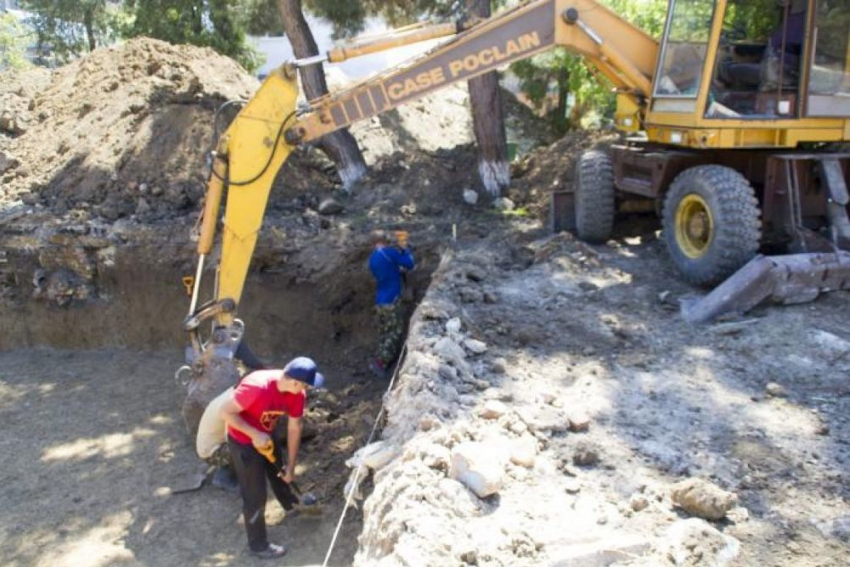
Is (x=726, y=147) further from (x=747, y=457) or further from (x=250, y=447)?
(x=250, y=447)

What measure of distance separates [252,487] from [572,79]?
9.80m

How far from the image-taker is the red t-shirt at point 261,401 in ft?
16.5

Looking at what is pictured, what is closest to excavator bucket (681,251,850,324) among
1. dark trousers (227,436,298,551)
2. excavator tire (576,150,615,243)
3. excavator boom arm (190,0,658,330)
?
excavator tire (576,150,615,243)

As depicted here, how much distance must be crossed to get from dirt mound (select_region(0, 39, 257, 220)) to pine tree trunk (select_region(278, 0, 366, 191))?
155 centimetres

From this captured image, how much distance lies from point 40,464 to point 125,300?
3008 mm

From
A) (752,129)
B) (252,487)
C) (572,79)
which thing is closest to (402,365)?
(252,487)

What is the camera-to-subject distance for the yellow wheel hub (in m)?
7.00

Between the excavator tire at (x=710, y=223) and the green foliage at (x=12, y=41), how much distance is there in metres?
18.5

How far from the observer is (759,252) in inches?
282

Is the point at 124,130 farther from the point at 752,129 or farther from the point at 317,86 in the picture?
the point at 752,129

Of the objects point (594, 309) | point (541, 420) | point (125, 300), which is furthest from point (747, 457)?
point (125, 300)

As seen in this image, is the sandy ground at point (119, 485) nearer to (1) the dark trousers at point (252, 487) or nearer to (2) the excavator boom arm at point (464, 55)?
(1) the dark trousers at point (252, 487)

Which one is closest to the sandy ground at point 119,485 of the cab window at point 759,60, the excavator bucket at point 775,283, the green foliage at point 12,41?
the excavator bucket at point 775,283

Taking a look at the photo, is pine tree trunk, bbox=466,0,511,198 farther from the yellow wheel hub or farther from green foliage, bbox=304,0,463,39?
the yellow wheel hub
